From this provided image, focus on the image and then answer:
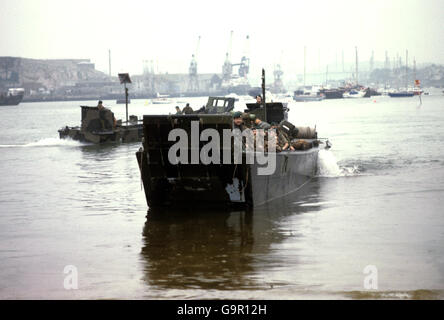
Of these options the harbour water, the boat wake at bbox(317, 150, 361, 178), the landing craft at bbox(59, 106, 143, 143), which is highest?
the landing craft at bbox(59, 106, 143, 143)

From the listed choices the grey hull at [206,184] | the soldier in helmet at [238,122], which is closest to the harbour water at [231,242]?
the grey hull at [206,184]

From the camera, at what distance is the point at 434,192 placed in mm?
22516

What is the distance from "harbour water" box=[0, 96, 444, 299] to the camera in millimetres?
11500

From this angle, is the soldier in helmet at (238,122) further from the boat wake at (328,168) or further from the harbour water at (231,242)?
the boat wake at (328,168)

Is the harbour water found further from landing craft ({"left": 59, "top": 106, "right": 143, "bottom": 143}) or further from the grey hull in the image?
landing craft ({"left": 59, "top": 106, "right": 143, "bottom": 143})

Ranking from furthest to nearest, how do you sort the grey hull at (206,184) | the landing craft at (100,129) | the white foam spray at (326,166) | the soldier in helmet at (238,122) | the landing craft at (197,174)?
1. the landing craft at (100,129)
2. the white foam spray at (326,166)
3. the soldier in helmet at (238,122)
4. the grey hull at (206,184)
5. the landing craft at (197,174)

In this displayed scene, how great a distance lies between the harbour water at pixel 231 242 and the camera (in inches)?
453

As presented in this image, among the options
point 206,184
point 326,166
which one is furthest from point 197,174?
point 326,166

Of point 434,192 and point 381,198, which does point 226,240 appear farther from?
point 434,192

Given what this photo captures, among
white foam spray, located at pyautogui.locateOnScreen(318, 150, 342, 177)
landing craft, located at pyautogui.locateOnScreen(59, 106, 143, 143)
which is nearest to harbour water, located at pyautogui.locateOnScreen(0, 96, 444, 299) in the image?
white foam spray, located at pyautogui.locateOnScreen(318, 150, 342, 177)

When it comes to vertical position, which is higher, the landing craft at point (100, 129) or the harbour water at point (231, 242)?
the landing craft at point (100, 129)

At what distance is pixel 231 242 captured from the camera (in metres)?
15.2

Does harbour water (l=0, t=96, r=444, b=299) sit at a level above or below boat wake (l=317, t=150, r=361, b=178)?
below
